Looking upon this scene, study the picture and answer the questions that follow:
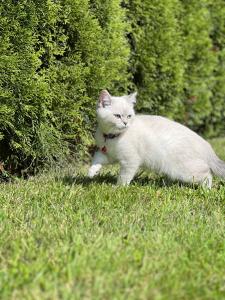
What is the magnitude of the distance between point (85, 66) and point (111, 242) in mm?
3090

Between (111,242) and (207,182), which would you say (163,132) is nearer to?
(207,182)

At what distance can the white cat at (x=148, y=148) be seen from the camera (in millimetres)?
4937

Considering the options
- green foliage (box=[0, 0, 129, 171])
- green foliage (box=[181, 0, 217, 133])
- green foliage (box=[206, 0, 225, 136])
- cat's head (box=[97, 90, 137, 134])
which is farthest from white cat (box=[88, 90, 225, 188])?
green foliage (box=[206, 0, 225, 136])

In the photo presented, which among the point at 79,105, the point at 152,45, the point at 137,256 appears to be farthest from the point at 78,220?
the point at 152,45

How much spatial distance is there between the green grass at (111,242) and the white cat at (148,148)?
0.15 m

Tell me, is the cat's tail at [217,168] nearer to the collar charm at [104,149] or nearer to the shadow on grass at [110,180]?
the shadow on grass at [110,180]

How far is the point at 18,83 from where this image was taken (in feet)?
16.6

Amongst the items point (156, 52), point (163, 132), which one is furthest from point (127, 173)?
point (156, 52)

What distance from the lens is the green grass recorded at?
275cm

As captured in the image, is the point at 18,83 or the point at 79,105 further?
the point at 79,105

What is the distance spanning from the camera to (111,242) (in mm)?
3244

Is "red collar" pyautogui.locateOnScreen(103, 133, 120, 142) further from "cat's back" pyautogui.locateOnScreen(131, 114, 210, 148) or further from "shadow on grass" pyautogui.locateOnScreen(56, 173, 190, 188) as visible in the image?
"shadow on grass" pyautogui.locateOnScreen(56, 173, 190, 188)

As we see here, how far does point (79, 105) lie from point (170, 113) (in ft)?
7.16

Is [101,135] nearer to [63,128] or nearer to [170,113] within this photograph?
[63,128]
